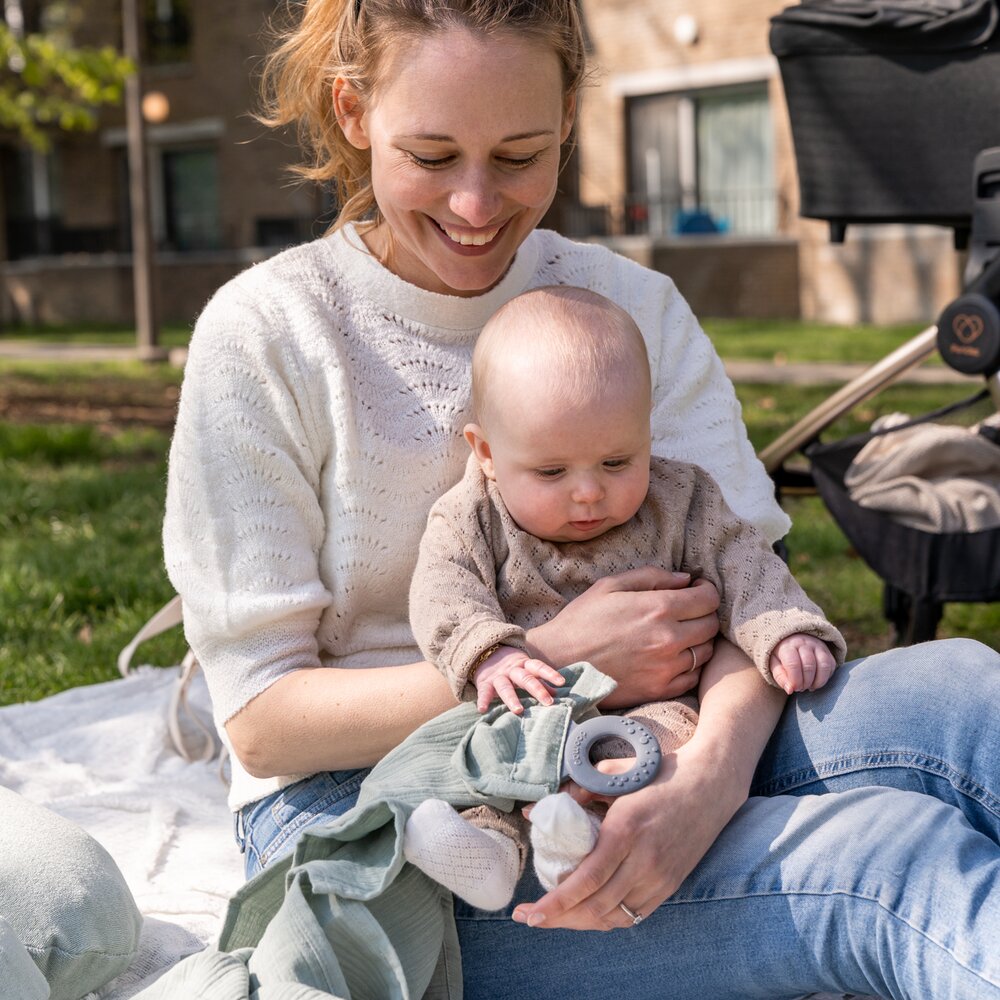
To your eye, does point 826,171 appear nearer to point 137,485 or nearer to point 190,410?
point 190,410

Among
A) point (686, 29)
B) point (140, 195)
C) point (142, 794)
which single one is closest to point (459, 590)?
point (142, 794)

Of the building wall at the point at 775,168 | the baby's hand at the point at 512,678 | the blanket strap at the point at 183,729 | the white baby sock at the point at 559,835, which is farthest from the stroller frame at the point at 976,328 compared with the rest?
the building wall at the point at 775,168

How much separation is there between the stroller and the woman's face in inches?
55.4

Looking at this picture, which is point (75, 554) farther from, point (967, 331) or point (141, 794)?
point (967, 331)

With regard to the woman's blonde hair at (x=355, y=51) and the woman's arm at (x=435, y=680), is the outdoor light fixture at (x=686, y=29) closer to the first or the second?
the woman's blonde hair at (x=355, y=51)

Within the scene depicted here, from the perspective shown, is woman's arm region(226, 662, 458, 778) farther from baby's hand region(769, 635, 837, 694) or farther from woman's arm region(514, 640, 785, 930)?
baby's hand region(769, 635, 837, 694)

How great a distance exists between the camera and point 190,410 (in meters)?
2.06

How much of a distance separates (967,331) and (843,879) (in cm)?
174

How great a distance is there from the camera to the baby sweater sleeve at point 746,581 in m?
1.89

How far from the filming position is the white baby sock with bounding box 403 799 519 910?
1.65 meters

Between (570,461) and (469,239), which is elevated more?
(469,239)

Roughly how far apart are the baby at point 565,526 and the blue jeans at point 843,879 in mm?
107

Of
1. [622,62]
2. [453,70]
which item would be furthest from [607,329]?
[622,62]

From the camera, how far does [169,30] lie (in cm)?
2191
